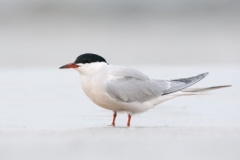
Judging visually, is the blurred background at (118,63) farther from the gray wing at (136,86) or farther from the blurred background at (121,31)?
the gray wing at (136,86)

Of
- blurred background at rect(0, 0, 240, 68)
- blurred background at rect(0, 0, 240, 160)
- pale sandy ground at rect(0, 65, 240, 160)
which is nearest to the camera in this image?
pale sandy ground at rect(0, 65, 240, 160)

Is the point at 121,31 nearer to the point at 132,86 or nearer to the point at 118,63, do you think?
the point at 118,63

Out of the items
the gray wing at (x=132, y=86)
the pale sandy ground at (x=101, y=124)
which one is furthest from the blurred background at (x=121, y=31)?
the gray wing at (x=132, y=86)

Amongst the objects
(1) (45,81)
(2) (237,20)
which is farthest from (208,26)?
(1) (45,81)

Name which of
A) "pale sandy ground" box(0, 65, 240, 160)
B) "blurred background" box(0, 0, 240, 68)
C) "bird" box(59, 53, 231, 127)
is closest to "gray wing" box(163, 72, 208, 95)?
"bird" box(59, 53, 231, 127)

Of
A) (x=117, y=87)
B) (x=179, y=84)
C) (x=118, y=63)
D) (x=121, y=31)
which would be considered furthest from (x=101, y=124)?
(x=121, y=31)

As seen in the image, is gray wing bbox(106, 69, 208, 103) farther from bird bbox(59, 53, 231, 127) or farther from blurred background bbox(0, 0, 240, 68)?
blurred background bbox(0, 0, 240, 68)
